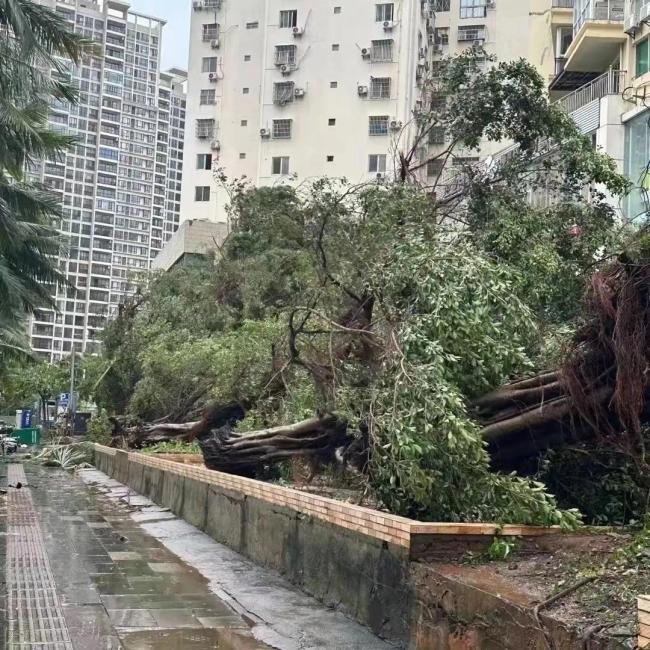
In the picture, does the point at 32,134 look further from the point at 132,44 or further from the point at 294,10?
the point at 132,44

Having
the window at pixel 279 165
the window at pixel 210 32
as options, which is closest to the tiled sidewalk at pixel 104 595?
the window at pixel 279 165

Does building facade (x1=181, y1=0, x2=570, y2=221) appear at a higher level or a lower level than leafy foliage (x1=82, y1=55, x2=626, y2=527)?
higher

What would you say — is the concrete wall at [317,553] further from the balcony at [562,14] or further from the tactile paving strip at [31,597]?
the balcony at [562,14]

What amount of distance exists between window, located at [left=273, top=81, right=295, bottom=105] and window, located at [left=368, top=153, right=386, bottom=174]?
6.49 meters

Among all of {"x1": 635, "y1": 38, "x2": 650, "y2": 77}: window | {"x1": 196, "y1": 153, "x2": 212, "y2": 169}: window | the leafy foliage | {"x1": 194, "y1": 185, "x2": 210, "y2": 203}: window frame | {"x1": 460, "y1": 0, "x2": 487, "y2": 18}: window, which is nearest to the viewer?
the leafy foliage

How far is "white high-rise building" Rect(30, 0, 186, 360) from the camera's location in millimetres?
111312

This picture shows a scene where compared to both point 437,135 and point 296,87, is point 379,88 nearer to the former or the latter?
point 296,87

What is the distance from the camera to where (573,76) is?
90.6 ft

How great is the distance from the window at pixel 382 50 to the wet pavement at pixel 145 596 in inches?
1599

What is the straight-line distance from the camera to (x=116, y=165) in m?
117

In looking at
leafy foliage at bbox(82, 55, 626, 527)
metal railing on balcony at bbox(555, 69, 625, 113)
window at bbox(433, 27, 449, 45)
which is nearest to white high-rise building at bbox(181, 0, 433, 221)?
window at bbox(433, 27, 449, 45)

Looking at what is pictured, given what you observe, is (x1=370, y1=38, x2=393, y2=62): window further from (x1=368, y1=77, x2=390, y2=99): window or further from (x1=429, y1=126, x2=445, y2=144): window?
(x1=429, y1=126, x2=445, y2=144): window

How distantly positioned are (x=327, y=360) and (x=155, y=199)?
116139 millimetres

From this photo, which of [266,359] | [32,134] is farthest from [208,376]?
[32,134]
